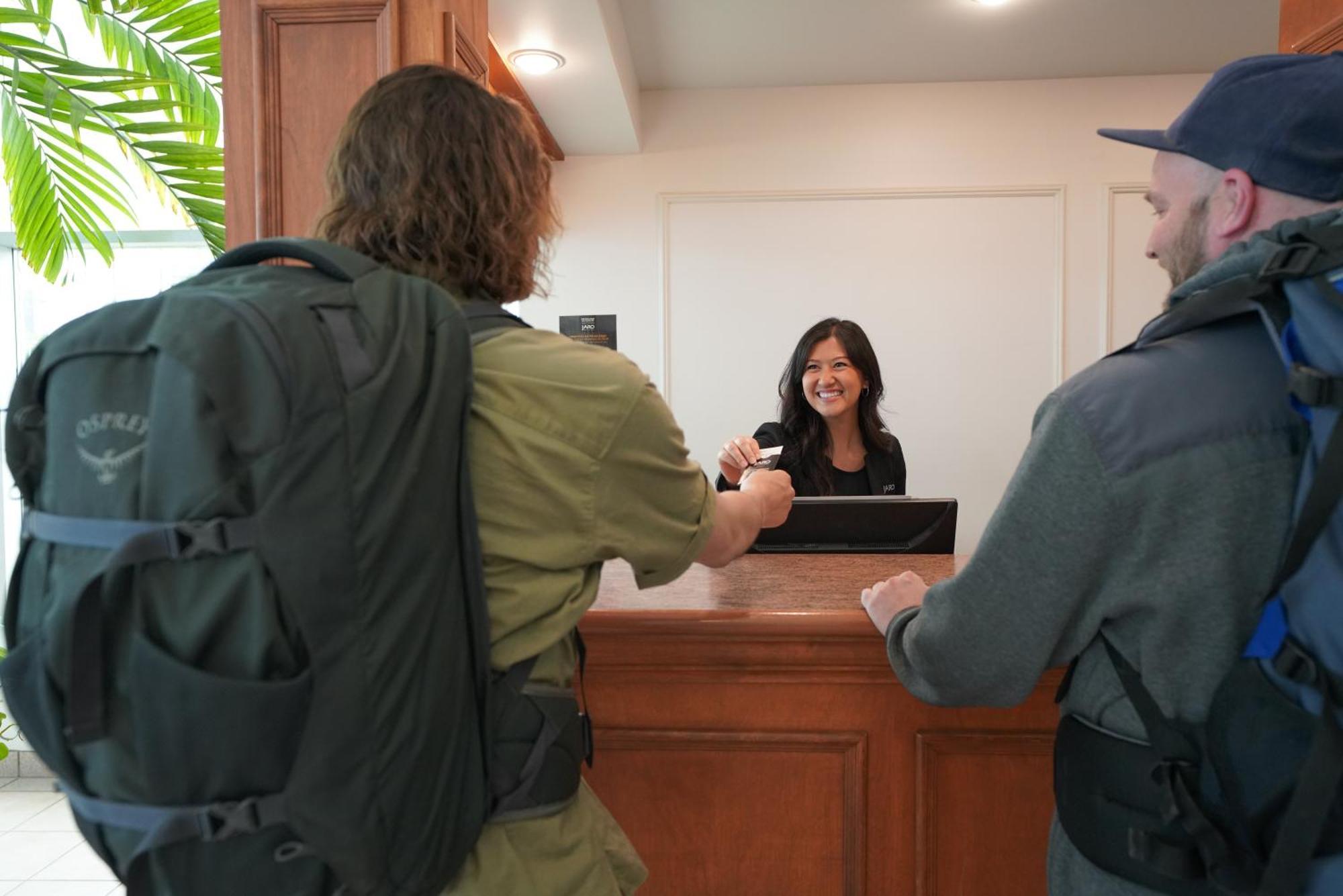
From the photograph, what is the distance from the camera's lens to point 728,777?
1.40 m

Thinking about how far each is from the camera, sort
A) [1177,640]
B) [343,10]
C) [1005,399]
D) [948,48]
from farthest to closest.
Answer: [1005,399] < [948,48] < [343,10] < [1177,640]

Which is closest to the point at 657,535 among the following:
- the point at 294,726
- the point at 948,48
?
the point at 294,726

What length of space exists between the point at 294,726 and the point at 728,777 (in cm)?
83

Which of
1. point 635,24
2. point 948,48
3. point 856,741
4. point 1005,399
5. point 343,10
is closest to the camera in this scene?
point 856,741

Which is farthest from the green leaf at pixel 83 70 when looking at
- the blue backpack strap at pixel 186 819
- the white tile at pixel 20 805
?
the white tile at pixel 20 805

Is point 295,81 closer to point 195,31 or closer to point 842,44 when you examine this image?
point 195,31

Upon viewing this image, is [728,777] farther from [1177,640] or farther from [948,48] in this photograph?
[948,48]

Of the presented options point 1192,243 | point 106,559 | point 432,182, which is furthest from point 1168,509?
point 106,559

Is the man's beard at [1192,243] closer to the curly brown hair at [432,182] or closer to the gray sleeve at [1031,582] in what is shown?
the gray sleeve at [1031,582]

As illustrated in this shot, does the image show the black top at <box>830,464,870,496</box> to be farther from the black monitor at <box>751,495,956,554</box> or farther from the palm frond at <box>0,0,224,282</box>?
the palm frond at <box>0,0,224,282</box>

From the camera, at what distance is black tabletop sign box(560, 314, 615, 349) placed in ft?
15.1

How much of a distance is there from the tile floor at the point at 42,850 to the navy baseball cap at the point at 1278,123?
3.47 m

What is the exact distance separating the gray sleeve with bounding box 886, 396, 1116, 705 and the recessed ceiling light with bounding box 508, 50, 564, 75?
2917 millimetres

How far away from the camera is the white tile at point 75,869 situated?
3.21 m
